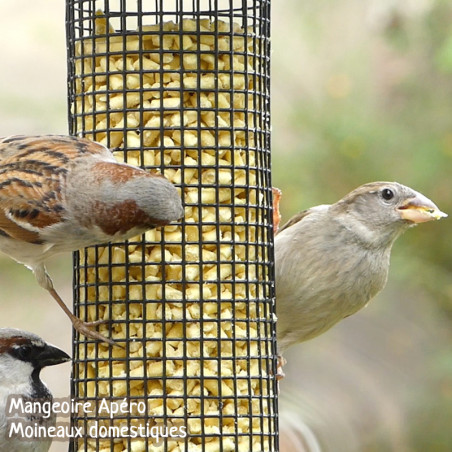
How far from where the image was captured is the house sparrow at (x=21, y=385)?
16.0 feet

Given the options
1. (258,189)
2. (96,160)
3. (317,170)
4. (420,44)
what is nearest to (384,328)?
(317,170)

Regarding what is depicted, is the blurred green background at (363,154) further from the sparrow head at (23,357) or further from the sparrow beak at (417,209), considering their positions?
the sparrow head at (23,357)

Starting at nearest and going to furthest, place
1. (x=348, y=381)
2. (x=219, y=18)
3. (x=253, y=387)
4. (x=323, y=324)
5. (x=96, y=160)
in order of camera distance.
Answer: (x=96, y=160) → (x=253, y=387) → (x=219, y=18) → (x=323, y=324) → (x=348, y=381)

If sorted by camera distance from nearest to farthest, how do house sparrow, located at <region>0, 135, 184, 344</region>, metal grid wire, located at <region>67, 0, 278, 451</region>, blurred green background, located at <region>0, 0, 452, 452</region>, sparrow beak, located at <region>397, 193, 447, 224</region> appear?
house sparrow, located at <region>0, 135, 184, 344</region>, metal grid wire, located at <region>67, 0, 278, 451</region>, sparrow beak, located at <region>397, 193, 447, 224</region>, blurred green background, located at <region>0, 0, 452, 452</region>

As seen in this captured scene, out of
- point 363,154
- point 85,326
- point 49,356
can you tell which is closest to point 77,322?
point 85,326

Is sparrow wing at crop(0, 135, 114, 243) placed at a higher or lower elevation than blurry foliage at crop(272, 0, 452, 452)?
lower

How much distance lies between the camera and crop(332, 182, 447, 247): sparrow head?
5.80 meters

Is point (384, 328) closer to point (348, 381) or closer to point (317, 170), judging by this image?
point (348, 381)

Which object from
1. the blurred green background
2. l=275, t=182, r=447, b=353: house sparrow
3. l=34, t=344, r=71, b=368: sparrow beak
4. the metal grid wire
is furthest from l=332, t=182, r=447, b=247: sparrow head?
the blurred green background

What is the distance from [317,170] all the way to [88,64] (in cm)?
338

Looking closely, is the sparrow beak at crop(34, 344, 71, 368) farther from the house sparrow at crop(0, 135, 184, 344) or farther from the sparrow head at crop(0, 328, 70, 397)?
the house sparrow at crop(0, 135, 184, 344)

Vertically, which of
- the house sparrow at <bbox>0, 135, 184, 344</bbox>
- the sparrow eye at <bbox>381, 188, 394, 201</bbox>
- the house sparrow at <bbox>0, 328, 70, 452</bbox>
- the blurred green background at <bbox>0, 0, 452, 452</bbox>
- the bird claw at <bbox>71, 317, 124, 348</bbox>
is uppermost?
the blurred green background at <bbox>0, 0, 452, 452</bbox>

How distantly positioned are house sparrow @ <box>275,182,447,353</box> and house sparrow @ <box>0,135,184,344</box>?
1.36 m

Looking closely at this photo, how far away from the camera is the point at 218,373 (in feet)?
16.0
